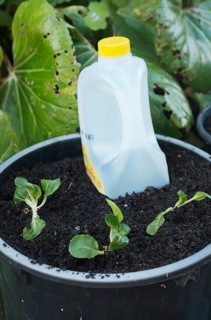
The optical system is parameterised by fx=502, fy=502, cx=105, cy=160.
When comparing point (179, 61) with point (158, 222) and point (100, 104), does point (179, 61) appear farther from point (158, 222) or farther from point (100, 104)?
point (158, 222)

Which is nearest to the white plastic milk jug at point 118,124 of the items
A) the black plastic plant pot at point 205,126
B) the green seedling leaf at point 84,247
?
the green seedling leaf at point 84,247

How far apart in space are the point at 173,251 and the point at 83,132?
33 centimetres

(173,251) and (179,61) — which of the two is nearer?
Result: (173,251)

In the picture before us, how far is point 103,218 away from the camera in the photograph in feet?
3.06

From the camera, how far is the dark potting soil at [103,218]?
0.84 metres

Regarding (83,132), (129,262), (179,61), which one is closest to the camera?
(129,262)

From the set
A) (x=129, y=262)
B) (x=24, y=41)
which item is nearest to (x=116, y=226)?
(x=129, y=262)

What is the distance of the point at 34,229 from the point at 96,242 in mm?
118

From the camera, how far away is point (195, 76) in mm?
1537

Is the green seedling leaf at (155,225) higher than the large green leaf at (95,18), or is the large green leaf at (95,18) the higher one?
the large green leaf at (95,18)

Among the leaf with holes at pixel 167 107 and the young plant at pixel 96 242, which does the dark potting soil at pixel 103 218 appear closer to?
the young plant at pixel 96 242

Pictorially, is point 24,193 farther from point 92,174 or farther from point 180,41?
point 180,41

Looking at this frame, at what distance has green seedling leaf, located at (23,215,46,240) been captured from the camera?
87 cm

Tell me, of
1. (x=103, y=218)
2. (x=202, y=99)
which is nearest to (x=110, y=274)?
(x=103, y=218)
